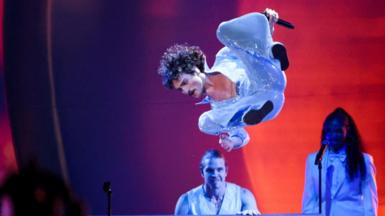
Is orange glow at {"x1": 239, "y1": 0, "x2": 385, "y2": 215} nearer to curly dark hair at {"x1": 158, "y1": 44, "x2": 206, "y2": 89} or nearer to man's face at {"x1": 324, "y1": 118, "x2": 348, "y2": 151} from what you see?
man's face at {"x1": 324, "y1": 118, "x2": 348, "y2": 151}

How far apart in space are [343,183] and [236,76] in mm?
952

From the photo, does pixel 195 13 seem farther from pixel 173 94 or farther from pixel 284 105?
pixel 284 105

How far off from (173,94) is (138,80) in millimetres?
264

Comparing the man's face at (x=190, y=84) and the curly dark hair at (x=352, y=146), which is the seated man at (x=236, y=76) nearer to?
the man's face at (x=190, y=84)

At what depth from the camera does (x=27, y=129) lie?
167 inches

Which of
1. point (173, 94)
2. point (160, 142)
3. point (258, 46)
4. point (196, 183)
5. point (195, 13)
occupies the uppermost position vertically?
point (195, 13)

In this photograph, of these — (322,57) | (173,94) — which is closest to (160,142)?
(173,94)

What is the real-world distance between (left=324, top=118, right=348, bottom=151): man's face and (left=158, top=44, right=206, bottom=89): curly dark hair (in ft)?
2.99

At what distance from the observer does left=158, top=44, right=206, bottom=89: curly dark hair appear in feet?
13.3

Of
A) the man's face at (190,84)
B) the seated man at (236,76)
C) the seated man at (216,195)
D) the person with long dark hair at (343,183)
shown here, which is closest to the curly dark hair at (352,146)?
the person with long dark hair at (343,183)

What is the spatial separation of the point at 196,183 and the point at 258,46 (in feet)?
3.28

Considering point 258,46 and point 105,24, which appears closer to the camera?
point 258,46

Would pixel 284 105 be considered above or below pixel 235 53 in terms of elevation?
below

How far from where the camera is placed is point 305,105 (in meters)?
4.21
